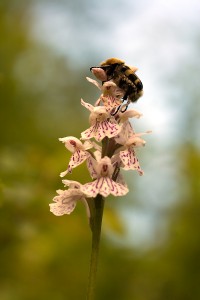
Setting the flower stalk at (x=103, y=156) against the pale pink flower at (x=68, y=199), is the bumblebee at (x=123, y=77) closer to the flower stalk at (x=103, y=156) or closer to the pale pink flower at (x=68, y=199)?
the flower stalk at (x=103, y=156)

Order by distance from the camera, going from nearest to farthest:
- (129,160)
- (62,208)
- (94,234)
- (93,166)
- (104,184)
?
1. (94,234)
2. (104,184)
3. (129,160)
4. (93,166)
5. (62,208)

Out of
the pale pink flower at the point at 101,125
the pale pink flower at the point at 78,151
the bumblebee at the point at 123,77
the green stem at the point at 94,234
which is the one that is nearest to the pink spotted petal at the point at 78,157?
the pale pink flower at the point at 78,151

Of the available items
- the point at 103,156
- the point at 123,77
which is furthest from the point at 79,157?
the point at 123,77

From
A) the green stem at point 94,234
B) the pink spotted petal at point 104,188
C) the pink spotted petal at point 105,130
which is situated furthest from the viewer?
the pink spotted petal at point 105,130

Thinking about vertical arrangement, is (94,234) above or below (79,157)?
below

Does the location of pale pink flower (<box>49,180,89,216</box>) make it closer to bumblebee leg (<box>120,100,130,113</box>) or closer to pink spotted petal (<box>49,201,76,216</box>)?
pink spotted petal (<box>49,201,76,216</box>)

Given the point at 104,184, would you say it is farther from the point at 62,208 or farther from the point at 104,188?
the point at 62,208
